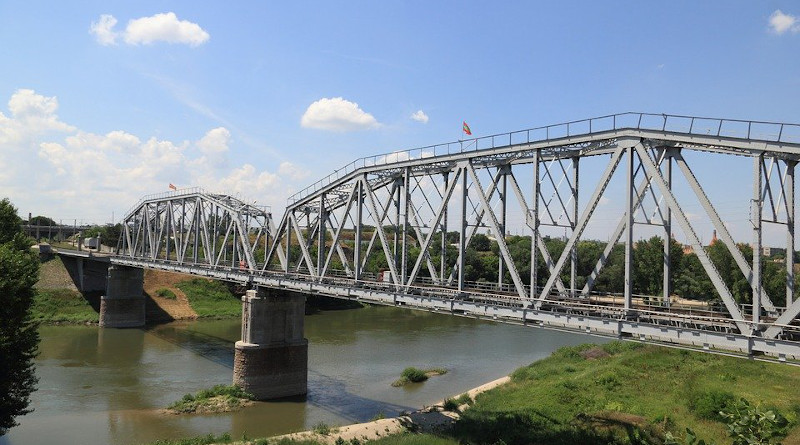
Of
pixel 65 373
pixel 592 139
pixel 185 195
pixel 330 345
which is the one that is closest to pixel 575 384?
pixel 592 139

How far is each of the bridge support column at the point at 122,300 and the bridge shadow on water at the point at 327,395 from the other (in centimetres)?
1239

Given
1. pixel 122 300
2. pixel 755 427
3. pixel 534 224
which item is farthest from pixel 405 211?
pixel 122 300

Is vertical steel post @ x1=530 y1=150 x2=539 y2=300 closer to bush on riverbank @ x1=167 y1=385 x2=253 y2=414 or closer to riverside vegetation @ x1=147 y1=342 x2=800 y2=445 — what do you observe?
riverside vegetation @ x1=147 y1=342 x2=800 y2=445

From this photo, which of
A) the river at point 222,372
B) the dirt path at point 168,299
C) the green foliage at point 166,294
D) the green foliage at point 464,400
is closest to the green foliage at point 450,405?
the green foliage at point 464,400

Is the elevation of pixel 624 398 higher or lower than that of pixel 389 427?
higher

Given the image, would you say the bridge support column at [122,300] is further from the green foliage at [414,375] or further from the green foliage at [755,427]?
the green foliage at [755,427]

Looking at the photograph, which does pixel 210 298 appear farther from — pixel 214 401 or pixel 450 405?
pixel 450 405

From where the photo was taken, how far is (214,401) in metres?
30.5

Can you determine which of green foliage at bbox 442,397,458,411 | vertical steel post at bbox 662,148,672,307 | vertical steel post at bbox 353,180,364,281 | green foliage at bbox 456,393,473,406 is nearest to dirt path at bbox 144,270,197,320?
vertical steel post at bbox 353,180,364,281

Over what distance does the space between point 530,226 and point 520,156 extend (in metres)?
3.81

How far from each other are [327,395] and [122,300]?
3695 centimetres

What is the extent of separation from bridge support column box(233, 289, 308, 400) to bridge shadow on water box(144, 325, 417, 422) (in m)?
1.03

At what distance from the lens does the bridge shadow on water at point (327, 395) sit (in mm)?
29891

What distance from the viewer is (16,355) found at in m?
21.8
